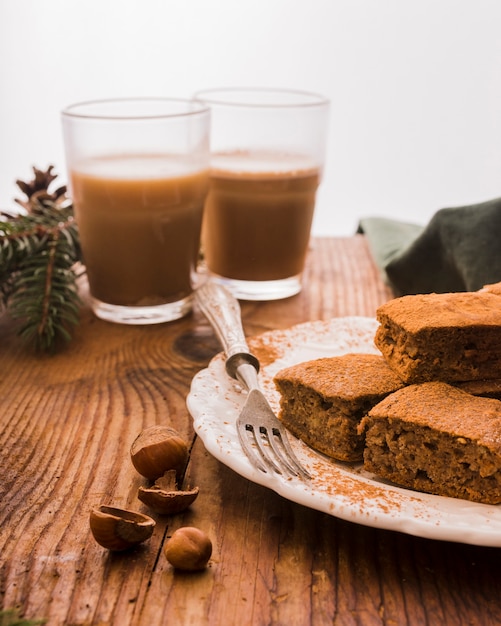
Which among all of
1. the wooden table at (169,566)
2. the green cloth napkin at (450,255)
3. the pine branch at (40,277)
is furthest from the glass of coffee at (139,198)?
the green cloth napkin at (450,255)

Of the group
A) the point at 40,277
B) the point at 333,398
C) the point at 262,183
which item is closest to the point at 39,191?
the point at 40,277

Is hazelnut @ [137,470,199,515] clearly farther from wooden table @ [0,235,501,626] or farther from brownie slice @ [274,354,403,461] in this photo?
brownie slice @ [274,354,403,461]

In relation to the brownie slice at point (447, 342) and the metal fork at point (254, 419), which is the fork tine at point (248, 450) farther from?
the brownie slice at point (447, 342)

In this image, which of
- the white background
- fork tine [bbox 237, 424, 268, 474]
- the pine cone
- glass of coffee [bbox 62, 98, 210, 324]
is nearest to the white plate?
fork tine [bbox 237, 424, 268, 474]

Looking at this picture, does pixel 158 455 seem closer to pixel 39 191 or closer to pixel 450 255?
pixel 450 255

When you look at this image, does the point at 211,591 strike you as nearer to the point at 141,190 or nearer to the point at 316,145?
the point at 141,190
